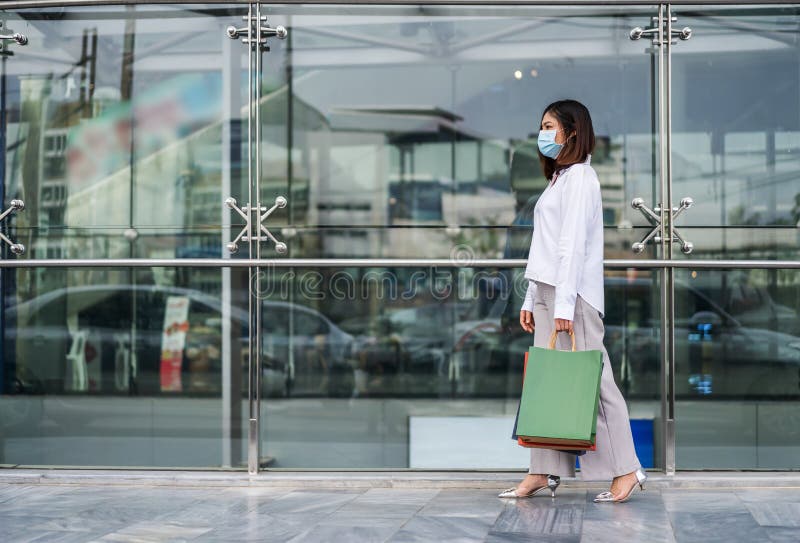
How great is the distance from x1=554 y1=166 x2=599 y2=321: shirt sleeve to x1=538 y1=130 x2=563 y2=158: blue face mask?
14cm

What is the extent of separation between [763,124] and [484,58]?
2.01 metres

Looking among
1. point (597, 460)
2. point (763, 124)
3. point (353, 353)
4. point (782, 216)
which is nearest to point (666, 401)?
point (597, 460)

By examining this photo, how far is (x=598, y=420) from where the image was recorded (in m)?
5.16

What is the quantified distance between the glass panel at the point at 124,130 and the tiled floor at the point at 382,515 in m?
1.71

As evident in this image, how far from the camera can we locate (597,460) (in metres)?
5.14

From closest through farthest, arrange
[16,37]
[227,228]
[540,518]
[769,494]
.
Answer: [540,518] < [769,494] < [16,37] < [227,228]

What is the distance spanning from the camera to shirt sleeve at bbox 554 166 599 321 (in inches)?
196

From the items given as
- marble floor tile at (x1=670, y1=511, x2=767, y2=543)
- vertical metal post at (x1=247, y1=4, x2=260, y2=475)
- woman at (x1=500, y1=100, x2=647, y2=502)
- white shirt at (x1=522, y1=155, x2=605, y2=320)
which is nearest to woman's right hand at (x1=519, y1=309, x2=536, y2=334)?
woman at (x1=500, y1=100, x2=647, y2=502)

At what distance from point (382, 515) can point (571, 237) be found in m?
1.60

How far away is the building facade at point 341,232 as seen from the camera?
20.8 feet

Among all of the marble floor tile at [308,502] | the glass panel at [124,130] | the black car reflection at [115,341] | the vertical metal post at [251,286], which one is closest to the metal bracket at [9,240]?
the glass panel at [124,130]

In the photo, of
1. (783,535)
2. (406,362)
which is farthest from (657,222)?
(406,362)

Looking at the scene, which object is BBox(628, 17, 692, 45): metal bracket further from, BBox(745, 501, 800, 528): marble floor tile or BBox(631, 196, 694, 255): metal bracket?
BBox(745, 501, 800, 528): marble floor tile

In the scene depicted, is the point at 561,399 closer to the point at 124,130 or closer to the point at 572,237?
the point at 572,237
